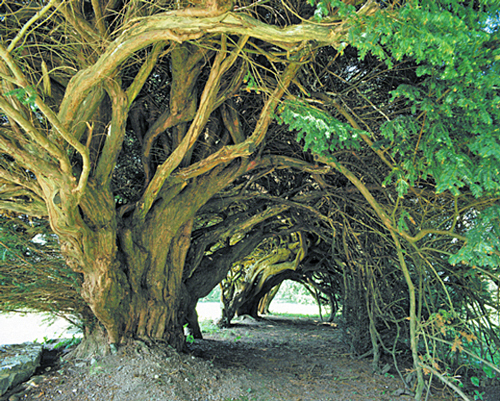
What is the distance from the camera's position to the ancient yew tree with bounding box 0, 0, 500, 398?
2.26m

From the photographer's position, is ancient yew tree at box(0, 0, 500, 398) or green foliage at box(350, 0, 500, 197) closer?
green foliage at box(350, 0, 500, 197)

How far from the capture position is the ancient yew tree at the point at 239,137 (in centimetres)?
226

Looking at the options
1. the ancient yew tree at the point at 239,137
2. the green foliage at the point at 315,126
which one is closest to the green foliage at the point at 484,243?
the ancient yew tree at the point at 239,137

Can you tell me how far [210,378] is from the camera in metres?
3.73

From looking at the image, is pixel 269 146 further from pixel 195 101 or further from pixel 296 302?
pixel 296 302

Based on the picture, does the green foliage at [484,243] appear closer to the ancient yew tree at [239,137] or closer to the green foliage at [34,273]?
the ancient yew tree at [239,137]

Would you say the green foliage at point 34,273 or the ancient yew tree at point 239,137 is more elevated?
the ancient yew tree at point 239,137

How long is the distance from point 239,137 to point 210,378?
9.37 ft

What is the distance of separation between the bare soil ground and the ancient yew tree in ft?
1.40

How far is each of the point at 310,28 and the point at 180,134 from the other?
2180 millimetres

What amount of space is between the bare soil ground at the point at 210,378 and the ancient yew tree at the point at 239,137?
0.43 meters

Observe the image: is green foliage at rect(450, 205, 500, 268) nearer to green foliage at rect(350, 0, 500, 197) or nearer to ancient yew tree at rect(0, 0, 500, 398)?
ancient yew tree at rect(0, 0, 500, 398)

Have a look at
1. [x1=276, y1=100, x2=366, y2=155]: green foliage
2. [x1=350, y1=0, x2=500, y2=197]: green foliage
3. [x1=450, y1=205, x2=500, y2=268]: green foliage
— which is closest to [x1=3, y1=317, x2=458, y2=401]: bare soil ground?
Result: [x1=450, y1=205, x2=500, y2=268]: green foliage

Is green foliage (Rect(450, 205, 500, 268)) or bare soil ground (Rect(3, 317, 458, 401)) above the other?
green foliage (Rect(450, 205, 500, 268))
